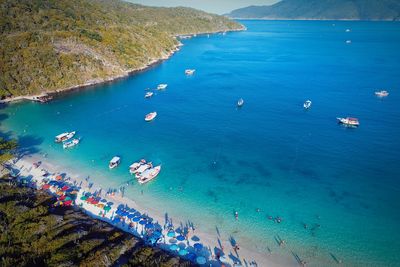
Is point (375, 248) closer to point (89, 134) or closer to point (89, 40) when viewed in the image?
point (89, 134)

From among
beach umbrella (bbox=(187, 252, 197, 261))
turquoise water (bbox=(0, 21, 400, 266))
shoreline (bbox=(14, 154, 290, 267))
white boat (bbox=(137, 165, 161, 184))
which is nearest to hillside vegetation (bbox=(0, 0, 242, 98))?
turquoise water (bbox=(0, 21, 400, 266))

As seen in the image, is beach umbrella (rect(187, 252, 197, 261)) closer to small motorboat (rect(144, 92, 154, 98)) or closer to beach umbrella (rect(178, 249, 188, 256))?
beach umbrella (rect(178, 249, 188, 256))

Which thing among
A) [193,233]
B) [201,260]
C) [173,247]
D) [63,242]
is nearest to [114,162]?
[63,242]

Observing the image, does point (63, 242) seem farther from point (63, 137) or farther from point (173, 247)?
point (63, 137)

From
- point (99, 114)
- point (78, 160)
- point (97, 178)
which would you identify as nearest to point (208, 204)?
point (97, 178)

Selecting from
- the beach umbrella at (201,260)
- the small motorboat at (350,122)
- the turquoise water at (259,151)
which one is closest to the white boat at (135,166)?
the turquoise water at (259,151)
